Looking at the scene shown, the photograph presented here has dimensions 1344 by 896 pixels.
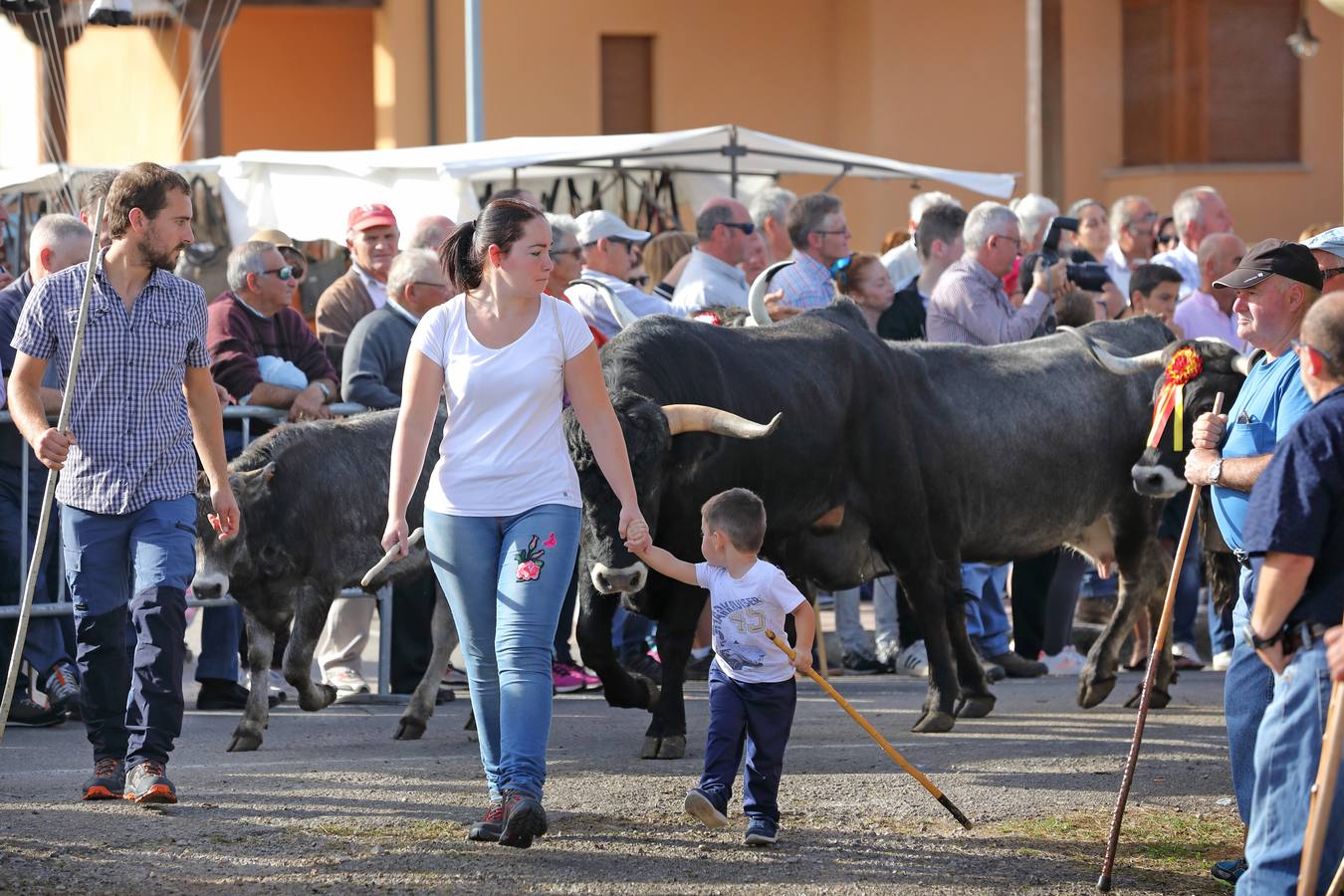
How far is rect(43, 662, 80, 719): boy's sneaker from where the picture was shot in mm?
8508

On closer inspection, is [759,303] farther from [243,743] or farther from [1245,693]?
[1245,693]

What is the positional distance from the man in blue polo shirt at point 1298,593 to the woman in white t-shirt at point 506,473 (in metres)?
2.11

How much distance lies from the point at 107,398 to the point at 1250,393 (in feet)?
11.8

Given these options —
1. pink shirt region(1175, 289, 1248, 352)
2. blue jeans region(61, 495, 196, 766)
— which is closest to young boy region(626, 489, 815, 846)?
blue jeans region(61, 495, 196, 766)

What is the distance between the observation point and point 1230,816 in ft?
22.2

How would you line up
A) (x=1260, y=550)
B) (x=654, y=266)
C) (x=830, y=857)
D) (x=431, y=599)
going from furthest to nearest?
(x=654, y=266)
(x=431, y=599)
(x=830, y=857)
(x=1260, y=550)

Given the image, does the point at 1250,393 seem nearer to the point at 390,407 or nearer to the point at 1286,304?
the point at 1286,304

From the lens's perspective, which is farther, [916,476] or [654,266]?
[654,266]

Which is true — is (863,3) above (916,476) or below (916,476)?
above

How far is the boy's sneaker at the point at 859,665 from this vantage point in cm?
1041

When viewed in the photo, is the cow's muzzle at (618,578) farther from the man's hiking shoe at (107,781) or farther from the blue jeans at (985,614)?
the blue jeans at (985,614)

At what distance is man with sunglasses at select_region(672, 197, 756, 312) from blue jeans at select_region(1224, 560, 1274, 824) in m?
4.91

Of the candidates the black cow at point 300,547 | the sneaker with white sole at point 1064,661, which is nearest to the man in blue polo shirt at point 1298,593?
the black cow at point 300,547

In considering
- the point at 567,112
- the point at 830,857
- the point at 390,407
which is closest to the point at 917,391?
the point at 390,407
